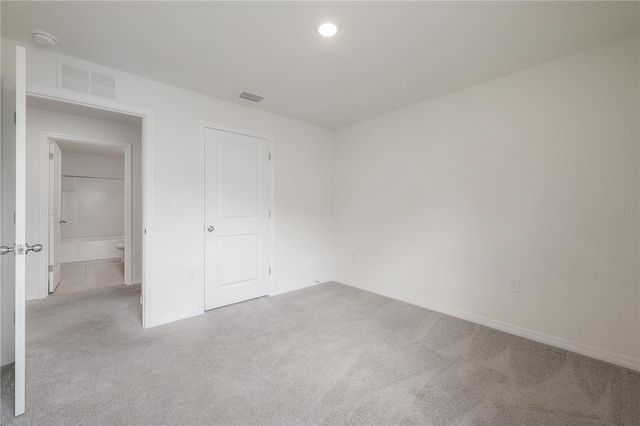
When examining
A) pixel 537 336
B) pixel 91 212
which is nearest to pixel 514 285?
pixel 537 336

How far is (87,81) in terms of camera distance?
2311 mm

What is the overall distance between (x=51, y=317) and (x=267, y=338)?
2343 mm

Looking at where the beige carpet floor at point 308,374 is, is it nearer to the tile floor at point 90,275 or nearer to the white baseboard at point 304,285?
the white baseboard at point 304,285

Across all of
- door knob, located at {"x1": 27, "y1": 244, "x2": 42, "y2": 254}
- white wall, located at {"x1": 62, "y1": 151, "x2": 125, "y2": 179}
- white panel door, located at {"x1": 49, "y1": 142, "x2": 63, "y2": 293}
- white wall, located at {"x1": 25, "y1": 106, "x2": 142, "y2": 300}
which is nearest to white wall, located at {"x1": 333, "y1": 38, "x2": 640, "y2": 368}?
door knob, located at {"x1": 27, "y1": 244, "x2": 42, "y2": 254}

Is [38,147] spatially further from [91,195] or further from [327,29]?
[327,29]

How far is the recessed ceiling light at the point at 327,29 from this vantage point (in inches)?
72.1

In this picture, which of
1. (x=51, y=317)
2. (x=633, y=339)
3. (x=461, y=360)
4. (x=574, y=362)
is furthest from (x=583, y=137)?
(x=51, y=317)

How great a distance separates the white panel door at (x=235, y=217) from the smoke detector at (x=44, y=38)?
1299mm

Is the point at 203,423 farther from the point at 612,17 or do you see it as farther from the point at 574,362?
the point at 612,17

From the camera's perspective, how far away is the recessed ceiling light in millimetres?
1832

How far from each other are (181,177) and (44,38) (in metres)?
1.35

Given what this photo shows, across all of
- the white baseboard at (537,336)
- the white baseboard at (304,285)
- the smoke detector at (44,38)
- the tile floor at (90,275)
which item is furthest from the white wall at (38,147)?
the white baseboard at (537,336)

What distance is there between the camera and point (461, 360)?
2.07 m

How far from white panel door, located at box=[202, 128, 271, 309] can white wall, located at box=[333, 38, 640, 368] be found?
1582 millimetres
